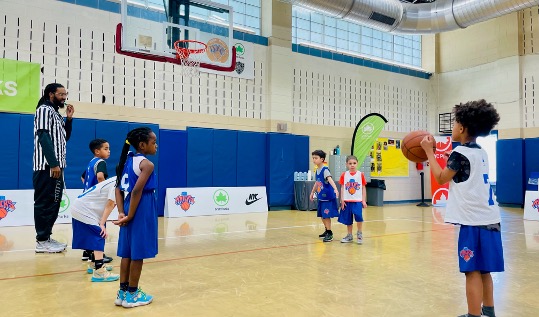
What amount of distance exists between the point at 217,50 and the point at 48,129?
543 cm

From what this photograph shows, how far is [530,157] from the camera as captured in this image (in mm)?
12016

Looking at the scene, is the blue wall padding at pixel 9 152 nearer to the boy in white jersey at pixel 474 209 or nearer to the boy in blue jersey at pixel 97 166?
the boy in blue jersey at pixel 97 166

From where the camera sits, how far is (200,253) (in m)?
4.98

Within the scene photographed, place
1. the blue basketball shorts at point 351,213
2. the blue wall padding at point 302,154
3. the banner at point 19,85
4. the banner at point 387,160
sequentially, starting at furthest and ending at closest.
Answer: the banner at point 387,160, the blue wall padding at point 302,154, the banner at point 19,85, the blue basketball shorts at point 351,213

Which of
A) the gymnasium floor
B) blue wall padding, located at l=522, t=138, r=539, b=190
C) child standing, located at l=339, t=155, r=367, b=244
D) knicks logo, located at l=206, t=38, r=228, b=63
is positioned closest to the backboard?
knicks logo, located at l=206, t=38, r=228, b=63

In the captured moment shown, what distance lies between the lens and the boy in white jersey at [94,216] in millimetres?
3824

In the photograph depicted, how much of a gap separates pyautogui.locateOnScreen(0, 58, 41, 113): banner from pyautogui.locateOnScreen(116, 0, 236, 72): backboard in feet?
5.85

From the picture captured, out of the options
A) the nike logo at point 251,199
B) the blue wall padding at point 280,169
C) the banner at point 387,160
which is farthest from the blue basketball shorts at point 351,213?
the banner at point 387,160

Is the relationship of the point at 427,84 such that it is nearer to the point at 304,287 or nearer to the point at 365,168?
the point at 365,168

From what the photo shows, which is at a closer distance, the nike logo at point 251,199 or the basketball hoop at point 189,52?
the basketball hoop at point 189,52

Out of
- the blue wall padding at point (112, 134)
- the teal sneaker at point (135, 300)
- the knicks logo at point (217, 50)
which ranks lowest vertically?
the teal sneaker at point (135, 300)

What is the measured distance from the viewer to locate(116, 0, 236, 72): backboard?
803cm

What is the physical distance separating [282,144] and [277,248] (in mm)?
6105

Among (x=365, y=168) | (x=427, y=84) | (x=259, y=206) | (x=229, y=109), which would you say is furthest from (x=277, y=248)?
(x=427, y=84)
